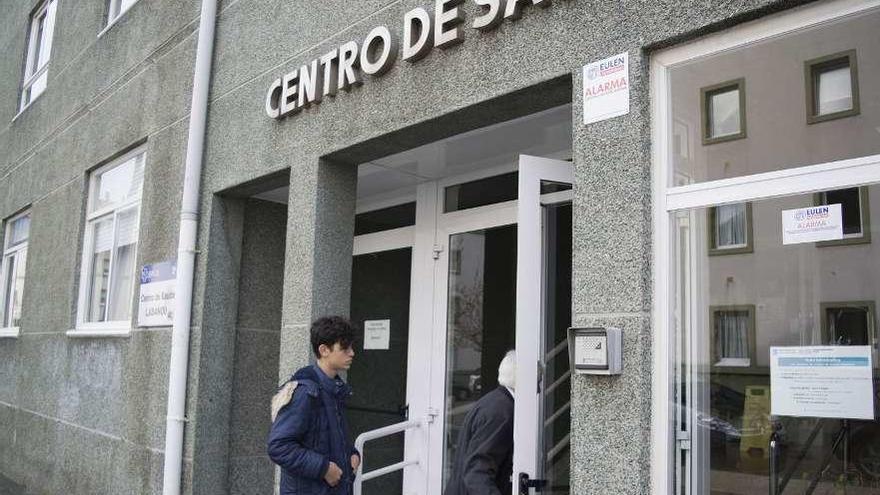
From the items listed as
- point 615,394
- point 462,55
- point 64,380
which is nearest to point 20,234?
point 64,380

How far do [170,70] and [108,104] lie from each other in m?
1.66

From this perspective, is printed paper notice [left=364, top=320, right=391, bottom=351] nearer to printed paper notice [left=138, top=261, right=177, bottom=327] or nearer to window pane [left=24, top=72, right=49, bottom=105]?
printed paper notice [left=138, top=261, right=177, bottom=327]

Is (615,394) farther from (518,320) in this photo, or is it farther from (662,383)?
(518,320)

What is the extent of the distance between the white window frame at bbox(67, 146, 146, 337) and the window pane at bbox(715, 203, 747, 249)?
18.5ft

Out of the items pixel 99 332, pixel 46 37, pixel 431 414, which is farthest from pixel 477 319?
pixel 46 37

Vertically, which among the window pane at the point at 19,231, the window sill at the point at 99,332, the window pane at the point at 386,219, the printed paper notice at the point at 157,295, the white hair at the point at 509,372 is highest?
the window pane at the point at 19,231

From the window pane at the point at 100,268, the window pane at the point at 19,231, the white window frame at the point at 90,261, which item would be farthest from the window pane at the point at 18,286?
the window pane at the point at 100,268

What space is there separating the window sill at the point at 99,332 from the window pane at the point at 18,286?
316 centimetres

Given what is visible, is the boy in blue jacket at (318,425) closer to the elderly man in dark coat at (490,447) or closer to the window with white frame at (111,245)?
the elderly man in dark coat at (490,447)

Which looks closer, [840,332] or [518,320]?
[840,332]

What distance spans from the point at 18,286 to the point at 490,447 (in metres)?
9.93

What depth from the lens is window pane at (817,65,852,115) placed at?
2.99 m

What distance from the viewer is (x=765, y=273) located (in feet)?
10.4

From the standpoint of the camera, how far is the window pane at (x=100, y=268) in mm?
8367
